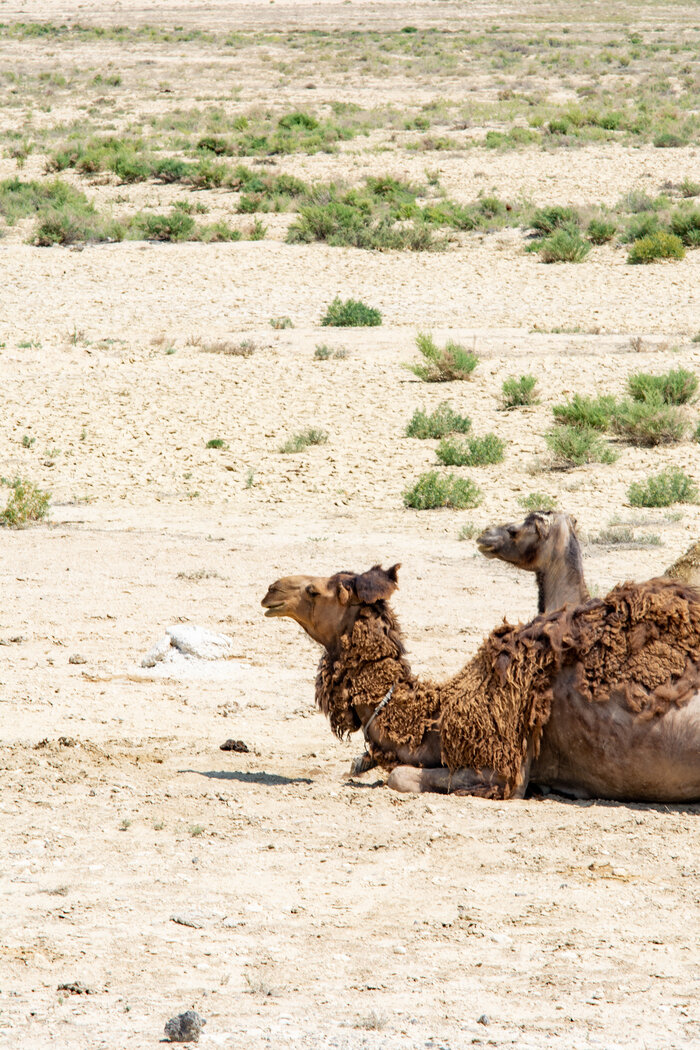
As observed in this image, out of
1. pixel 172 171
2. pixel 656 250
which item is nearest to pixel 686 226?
pixel 656 250

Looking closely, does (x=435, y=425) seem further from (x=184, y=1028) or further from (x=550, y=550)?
(x=184, y=1028)

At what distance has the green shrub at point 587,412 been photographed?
14102 millimetres

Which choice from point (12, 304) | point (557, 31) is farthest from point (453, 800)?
point (557, 31)

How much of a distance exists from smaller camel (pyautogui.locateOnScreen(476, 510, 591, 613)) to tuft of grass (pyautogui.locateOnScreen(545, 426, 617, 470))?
6.69 metres

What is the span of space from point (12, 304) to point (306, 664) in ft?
44.6

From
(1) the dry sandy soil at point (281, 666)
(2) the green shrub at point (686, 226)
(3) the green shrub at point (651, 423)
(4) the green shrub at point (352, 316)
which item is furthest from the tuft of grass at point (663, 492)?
(2) the green shrub at point (686, 226)

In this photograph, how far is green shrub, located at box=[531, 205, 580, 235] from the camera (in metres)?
24.6

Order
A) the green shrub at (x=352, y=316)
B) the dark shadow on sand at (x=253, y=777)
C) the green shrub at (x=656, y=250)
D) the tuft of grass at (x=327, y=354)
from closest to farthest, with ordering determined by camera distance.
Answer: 1. the dark shadow on sand at (x=253, y=777)
2. the tuft of grass at (x=327, y=354)
3. the green shrub at (x=352, y=316)
4. the green shrub at (x=656, y=250)

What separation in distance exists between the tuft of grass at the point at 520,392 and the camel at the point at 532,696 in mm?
9544

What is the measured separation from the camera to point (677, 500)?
475 inches

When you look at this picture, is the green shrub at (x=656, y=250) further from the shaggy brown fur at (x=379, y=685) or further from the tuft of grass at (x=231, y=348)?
the shaggy brown fur at (x=379, y=685)

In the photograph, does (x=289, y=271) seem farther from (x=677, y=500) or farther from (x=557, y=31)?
(x=557, y=31)

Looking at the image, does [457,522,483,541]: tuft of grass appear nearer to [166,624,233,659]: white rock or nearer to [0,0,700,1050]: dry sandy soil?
[0,0,700,1050]: dry sandy soil

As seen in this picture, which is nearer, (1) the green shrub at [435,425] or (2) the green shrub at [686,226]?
(1) the green shrub at [435,425]
